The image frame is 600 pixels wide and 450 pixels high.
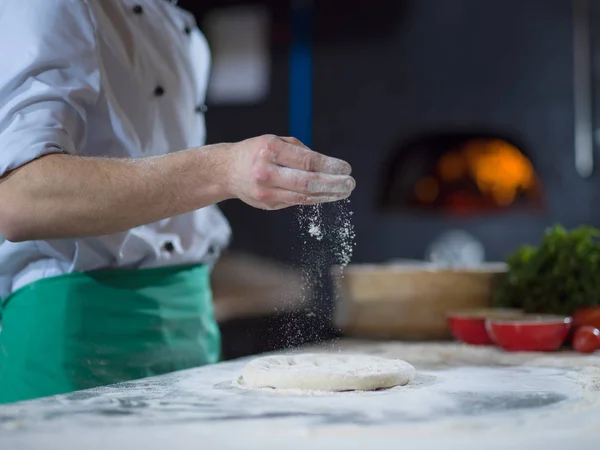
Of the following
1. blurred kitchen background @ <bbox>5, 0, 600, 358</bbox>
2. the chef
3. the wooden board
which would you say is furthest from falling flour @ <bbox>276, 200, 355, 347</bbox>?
blurred kitchen background @ <bbox>5, 0, 600, 358</bbox>

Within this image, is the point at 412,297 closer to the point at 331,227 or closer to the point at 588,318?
the point at 588,318

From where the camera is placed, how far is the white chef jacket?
116 centimetres

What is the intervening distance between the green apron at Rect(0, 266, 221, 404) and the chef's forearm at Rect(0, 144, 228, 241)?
204mm

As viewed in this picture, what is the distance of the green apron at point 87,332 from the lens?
4.24ft

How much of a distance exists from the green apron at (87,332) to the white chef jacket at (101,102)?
0.04m

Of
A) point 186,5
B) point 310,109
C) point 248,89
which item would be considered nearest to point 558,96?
point 310,109

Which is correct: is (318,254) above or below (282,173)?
below

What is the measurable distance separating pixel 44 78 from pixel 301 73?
4.03 metres

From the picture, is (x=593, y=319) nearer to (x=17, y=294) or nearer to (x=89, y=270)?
(x=89, y=270)

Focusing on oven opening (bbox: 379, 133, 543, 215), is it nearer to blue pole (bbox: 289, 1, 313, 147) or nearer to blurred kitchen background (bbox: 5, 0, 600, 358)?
blurred kitchen background (bbox: 5, 0, 600, 358)

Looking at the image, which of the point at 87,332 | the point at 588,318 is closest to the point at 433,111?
the point at 588,318

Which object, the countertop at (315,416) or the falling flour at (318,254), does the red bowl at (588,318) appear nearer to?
the countertop at (315,416)

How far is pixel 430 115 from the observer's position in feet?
16.0

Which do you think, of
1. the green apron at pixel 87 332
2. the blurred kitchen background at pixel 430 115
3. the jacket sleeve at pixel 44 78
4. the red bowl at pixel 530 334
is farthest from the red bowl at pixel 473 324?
the blurred kitchen background at pixel 430 115
